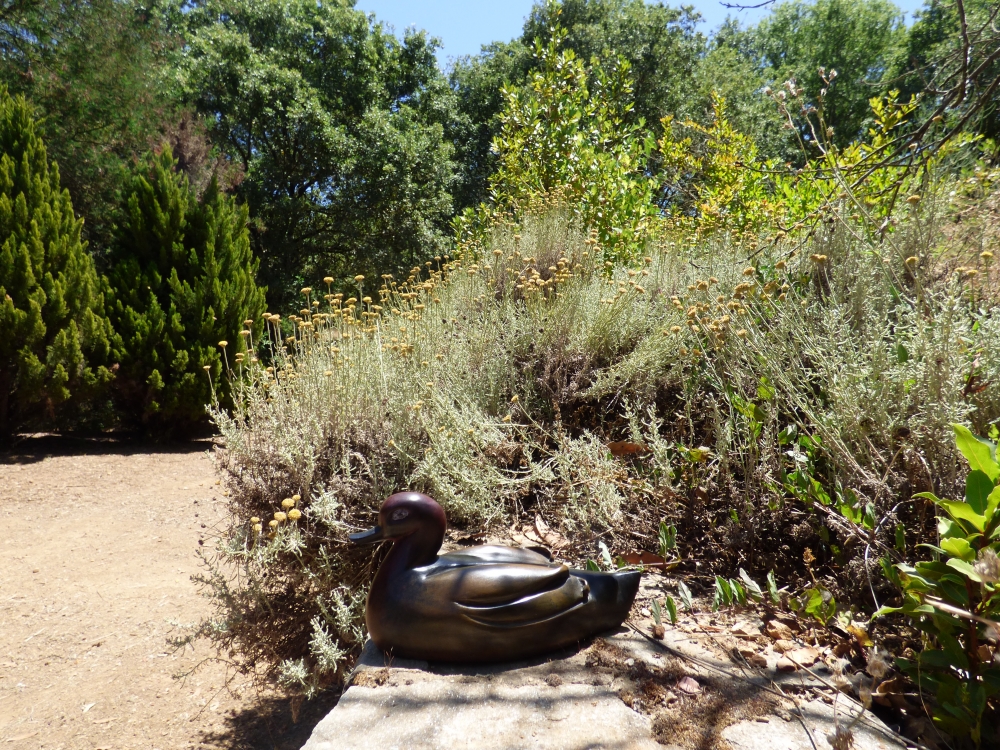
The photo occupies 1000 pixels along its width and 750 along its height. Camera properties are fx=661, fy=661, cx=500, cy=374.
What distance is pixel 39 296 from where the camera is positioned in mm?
7207

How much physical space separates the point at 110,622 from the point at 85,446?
496 centimetres

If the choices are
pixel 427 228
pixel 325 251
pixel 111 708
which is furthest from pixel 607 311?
pixel 325 251

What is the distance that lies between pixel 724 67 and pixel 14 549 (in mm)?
19306

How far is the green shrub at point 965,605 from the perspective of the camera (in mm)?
1416

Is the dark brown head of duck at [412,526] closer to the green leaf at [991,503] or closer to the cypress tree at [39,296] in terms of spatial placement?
the green leaf at [991,503]

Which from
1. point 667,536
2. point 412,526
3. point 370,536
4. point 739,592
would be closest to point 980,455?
point 739,592

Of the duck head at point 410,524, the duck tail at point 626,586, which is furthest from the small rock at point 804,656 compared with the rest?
the duck head at point 410,524

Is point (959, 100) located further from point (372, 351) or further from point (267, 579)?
point (267, 579)

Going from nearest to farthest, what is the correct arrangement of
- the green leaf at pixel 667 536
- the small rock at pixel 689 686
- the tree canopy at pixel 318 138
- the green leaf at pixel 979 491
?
1. the green leaf at pixel 979 491
2. the small rock at pixel 689 686
3. the green leaf at pixel 667 536
4. the tree canopy at pixel 318 138

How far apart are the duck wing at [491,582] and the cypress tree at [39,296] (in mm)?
7182

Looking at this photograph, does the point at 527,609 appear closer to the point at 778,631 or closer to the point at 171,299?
the point at 778,631

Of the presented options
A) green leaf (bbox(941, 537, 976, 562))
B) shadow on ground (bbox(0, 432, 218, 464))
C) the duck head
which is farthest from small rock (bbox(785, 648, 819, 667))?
shadow on ground (bbox(0, 432, 218, 464))

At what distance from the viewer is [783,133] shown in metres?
17.3

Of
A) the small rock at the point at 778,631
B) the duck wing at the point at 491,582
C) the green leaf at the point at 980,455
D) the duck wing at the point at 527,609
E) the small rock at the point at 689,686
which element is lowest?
the small rock at the point at 689,686
